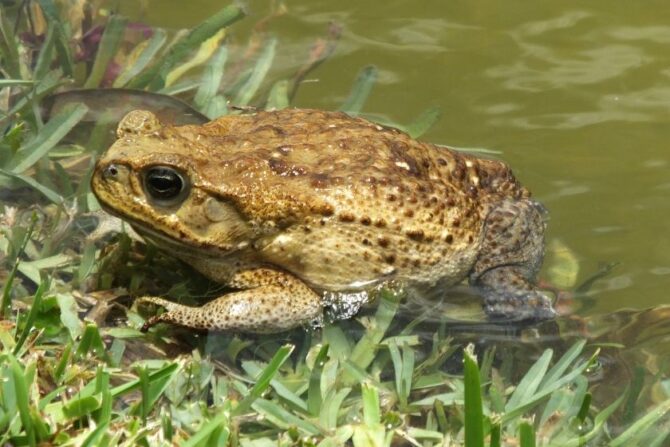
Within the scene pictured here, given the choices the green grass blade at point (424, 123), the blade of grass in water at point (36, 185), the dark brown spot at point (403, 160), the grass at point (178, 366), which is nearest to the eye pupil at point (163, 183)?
the grass at point (178, 366)

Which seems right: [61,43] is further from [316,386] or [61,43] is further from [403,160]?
[316,386]

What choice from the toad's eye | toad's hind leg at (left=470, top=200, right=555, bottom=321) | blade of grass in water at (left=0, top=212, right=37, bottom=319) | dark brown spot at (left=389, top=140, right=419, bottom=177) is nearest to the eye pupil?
the toad's eye

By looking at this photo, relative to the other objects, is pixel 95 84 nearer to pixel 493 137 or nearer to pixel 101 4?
pixel 101 4

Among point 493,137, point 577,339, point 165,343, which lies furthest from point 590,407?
point 493,137

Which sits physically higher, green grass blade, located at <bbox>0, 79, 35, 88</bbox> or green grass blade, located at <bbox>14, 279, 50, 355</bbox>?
green grass blade, located at <bbox>0, 79, 35, 88</bbox>

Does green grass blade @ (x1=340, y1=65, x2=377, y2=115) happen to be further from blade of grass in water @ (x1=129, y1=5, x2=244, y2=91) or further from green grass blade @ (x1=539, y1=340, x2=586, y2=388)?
green grass blade @ (x1=539, y1=340, x2=586, y2=388)

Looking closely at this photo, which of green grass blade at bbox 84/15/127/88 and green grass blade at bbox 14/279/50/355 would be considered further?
green grass blade at bbox 84/15/127/88
